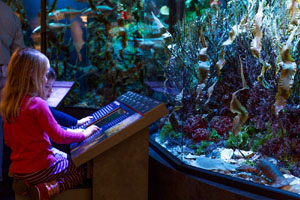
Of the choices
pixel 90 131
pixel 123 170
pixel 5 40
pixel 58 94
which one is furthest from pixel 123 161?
pixel 5 40

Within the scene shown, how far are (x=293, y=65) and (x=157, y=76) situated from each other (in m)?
1.11

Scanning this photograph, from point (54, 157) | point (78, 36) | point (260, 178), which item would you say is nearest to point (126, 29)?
point (78, 36)

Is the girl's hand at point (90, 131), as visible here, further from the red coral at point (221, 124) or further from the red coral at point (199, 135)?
the red coral at point (221, 124)

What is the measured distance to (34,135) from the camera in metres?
1.71

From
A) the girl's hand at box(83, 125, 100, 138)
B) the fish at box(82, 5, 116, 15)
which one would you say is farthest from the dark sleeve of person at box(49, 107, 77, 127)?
the fish at box(82, 5, 116, 15)

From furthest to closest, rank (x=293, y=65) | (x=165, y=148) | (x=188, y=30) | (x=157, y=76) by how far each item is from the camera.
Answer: (x=157, y=76)
(x=165, y=148)
(x=188, y=30)
(x=293, y=65)

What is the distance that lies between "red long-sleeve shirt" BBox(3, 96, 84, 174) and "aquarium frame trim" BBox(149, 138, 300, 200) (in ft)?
1.83

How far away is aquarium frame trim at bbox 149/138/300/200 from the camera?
4.66 ft

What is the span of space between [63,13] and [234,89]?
3.48 metres

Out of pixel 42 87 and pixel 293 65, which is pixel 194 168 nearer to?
pixel 293 65

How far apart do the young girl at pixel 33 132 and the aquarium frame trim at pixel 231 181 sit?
1.64 feet

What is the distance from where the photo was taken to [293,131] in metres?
1.70

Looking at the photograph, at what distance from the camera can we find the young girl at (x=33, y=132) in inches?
65.0

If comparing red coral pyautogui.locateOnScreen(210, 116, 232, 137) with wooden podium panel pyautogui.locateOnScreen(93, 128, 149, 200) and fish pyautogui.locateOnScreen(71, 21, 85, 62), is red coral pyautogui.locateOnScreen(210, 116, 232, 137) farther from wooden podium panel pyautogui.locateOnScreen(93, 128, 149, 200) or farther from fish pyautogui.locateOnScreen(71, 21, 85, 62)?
fish pyautogui.locateOnScreen(71, 21, 85, 62)
